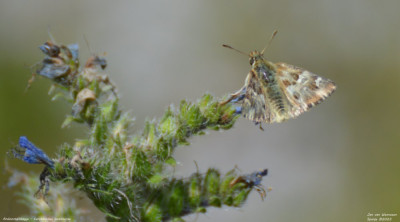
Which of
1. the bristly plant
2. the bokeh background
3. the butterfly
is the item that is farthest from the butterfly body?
the bokeh background

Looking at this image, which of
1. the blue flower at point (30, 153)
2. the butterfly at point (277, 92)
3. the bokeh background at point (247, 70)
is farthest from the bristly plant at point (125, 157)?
the bokeh background at point (247, 70)

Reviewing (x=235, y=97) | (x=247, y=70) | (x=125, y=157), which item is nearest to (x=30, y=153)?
(x=125, y=157)

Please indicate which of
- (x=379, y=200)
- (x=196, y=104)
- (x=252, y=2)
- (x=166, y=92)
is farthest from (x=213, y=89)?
(x=196, y=104)

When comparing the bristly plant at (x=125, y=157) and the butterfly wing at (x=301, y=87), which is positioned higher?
the butterfly wing at (x=301, y=87)

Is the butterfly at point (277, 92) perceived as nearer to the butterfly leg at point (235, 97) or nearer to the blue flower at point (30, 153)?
the butterfly leg at point (235, 97)

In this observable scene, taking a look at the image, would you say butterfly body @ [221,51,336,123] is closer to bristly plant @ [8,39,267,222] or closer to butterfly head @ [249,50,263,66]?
butterfly head @ [249,50,263,66]

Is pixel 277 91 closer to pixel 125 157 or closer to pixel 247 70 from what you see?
pixel 125 157

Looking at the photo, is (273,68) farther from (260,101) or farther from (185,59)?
(185,59)
